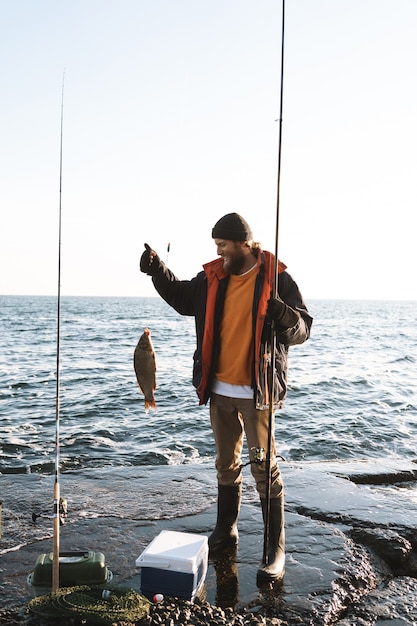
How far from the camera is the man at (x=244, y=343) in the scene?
447 cm

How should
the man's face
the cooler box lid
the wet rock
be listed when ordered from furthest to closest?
the wet rock, the man's face, the cooler box lid

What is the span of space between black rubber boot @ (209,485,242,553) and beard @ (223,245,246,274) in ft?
5.91

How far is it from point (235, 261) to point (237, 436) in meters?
1.42

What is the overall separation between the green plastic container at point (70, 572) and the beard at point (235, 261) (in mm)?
2290

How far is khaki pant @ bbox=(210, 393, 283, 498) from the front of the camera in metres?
4.58

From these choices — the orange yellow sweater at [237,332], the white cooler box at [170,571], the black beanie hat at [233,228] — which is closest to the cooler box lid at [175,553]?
the white cooler box at [170,571]

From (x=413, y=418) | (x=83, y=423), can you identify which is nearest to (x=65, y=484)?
(x=83, y=423)

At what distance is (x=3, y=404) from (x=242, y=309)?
10.7 m

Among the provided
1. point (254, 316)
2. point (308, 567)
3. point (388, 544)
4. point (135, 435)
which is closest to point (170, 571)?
point (308, 567)

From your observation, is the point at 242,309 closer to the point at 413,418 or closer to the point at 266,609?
the point at 266,609

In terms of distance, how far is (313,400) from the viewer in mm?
15531

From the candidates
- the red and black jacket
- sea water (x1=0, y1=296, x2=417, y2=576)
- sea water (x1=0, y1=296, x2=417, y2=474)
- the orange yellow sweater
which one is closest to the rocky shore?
sea water (x1=0, y1=296, x2=417, y2=576)

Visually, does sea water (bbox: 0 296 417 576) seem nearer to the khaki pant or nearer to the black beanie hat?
the khaki pant

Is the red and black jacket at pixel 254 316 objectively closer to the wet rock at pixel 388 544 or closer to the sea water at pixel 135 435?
the sea water at pixel 135 435
